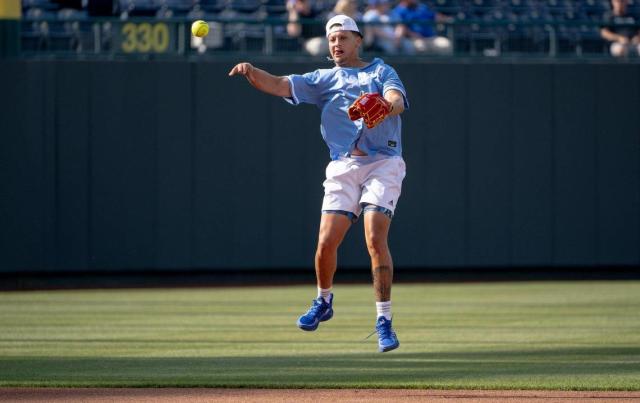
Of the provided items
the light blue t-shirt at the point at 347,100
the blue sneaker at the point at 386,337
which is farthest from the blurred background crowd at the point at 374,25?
the blue sneaker at the point at 386,337

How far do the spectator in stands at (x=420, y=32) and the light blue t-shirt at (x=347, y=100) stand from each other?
28.8ft

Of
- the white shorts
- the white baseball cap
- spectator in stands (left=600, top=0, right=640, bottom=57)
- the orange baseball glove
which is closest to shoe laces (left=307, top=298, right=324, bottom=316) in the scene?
the white shorts

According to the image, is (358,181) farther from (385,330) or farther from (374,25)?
(374,25)

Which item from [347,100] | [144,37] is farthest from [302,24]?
[347,100]

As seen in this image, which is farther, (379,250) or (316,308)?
(316,308)

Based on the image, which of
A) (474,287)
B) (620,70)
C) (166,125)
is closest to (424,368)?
(474,287)

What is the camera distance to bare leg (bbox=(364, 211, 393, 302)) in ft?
24.6

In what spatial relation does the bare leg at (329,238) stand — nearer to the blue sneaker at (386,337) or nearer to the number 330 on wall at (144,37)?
the blue sneaker at (386,337)

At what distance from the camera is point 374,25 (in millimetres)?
15969

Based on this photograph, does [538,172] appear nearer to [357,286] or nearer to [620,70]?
[620,70]

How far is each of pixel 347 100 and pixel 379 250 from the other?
1029 mm

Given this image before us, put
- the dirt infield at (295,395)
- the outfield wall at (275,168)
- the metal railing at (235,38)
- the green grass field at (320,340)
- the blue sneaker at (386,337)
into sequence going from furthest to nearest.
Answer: the outfield wall at (275,168) → the metal railing at (235,38) → the green grass field at (320,340) → the blue sneaker at (386,337) → the dirt infield at (295,395)

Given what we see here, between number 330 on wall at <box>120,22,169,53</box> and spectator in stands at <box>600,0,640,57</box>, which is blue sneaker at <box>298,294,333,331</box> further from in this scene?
spectator in stands at <box>600,0,640,57</box>

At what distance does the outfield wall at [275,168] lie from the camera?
15.9 meters
